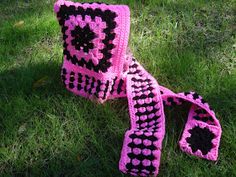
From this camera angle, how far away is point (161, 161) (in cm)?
185

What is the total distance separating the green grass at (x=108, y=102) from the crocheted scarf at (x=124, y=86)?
6cm

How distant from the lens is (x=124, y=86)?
216 centimetres

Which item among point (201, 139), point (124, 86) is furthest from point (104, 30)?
point (201, 139)

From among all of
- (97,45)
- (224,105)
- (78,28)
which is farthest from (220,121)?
(78,28)

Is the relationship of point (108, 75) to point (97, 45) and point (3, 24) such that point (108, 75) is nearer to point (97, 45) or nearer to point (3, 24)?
point (97, 45)

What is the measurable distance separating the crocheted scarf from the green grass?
6 centimetres

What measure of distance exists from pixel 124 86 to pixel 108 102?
12cm

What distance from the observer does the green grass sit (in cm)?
189

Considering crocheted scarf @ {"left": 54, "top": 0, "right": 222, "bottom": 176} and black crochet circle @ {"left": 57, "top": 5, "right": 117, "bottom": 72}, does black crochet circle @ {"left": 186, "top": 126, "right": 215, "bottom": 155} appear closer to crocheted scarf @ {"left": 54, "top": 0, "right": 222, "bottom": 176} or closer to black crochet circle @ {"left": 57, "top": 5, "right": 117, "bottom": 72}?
crocheted scarf @ {"left": 54, "top": 0, "right": 222, "bottom": 176}

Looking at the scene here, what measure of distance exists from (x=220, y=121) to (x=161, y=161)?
1.29 feet

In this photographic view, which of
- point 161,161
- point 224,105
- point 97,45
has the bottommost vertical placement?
point 161,161

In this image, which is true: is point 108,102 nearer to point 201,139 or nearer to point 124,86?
point 124,86

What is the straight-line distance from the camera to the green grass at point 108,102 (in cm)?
189

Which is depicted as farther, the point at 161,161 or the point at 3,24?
the point at 3,24
